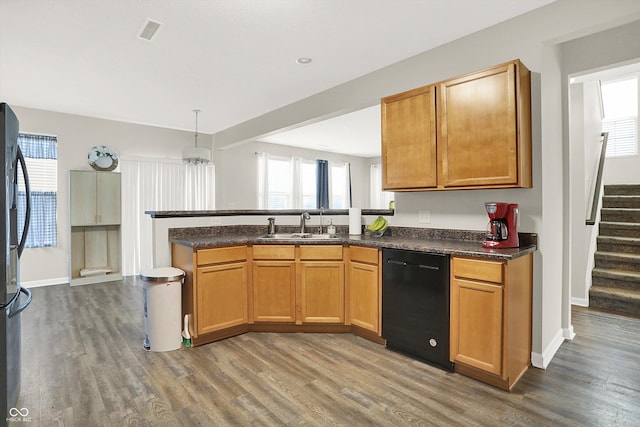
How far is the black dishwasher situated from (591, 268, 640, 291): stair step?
290 cm

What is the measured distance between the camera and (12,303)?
6.26 ft

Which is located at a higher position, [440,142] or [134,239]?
[440,142]

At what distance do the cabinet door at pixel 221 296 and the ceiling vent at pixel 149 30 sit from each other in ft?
6.49

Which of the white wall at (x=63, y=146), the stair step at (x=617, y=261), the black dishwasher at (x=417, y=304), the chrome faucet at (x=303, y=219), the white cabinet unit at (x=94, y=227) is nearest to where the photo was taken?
the black dishwasher at (x=417, y=304)

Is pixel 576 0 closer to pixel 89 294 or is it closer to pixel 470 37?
pixel 470 37

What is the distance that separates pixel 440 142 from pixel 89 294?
484 centimetres

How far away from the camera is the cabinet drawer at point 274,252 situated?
321 cm

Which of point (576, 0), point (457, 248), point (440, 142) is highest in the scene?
point (576, 0)

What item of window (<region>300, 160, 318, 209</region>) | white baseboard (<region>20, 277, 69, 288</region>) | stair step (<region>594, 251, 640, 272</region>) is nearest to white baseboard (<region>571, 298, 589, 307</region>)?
stair step (<region>594, 251, 640, 272</region>)

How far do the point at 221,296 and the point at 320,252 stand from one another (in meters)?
0.96

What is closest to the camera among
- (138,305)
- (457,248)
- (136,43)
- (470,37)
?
(457,248)

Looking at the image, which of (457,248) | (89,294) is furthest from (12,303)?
(89,294)

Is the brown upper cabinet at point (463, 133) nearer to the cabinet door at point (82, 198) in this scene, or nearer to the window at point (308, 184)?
the cabinet door at point (82, 198)

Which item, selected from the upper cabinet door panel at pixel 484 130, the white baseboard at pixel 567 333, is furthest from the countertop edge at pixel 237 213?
the white baseboard at pixel 567 333
